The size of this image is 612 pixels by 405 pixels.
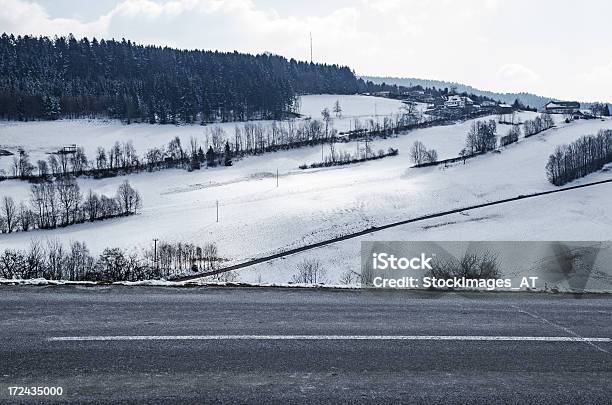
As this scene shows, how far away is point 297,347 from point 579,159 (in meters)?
100

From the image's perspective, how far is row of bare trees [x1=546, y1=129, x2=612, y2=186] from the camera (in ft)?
276

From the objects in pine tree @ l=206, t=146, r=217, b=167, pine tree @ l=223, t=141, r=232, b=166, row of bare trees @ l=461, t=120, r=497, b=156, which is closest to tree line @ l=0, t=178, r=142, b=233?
pine tree @ l=206, t=146, r=217, b=167

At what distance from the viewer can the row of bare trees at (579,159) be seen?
276ft

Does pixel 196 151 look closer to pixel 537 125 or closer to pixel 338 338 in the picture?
pixel 537 125

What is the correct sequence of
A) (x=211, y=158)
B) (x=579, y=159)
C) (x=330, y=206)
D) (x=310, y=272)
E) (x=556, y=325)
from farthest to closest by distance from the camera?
(x=211, y=158)
(x=579, y=159)
(x=330, y=206)
(x=310, y=272)
(x=556, y=325)

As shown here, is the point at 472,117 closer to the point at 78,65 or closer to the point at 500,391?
the point at 78,65

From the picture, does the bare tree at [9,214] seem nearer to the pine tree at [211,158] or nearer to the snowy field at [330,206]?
the snowy field at [330,206]

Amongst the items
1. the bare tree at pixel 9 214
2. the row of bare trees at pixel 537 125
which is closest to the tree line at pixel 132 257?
the bare tree at pixel 9 214

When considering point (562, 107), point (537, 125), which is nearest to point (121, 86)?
point (537, 125)

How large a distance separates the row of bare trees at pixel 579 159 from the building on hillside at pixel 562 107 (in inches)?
2953

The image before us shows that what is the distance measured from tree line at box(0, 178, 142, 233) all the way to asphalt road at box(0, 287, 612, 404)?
67.2m

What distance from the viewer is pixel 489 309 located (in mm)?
8969

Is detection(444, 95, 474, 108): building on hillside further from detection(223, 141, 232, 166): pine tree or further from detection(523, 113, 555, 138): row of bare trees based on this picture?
detection(223, 141, 232, 166): pine tree

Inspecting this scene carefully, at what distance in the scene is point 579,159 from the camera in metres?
91.4
